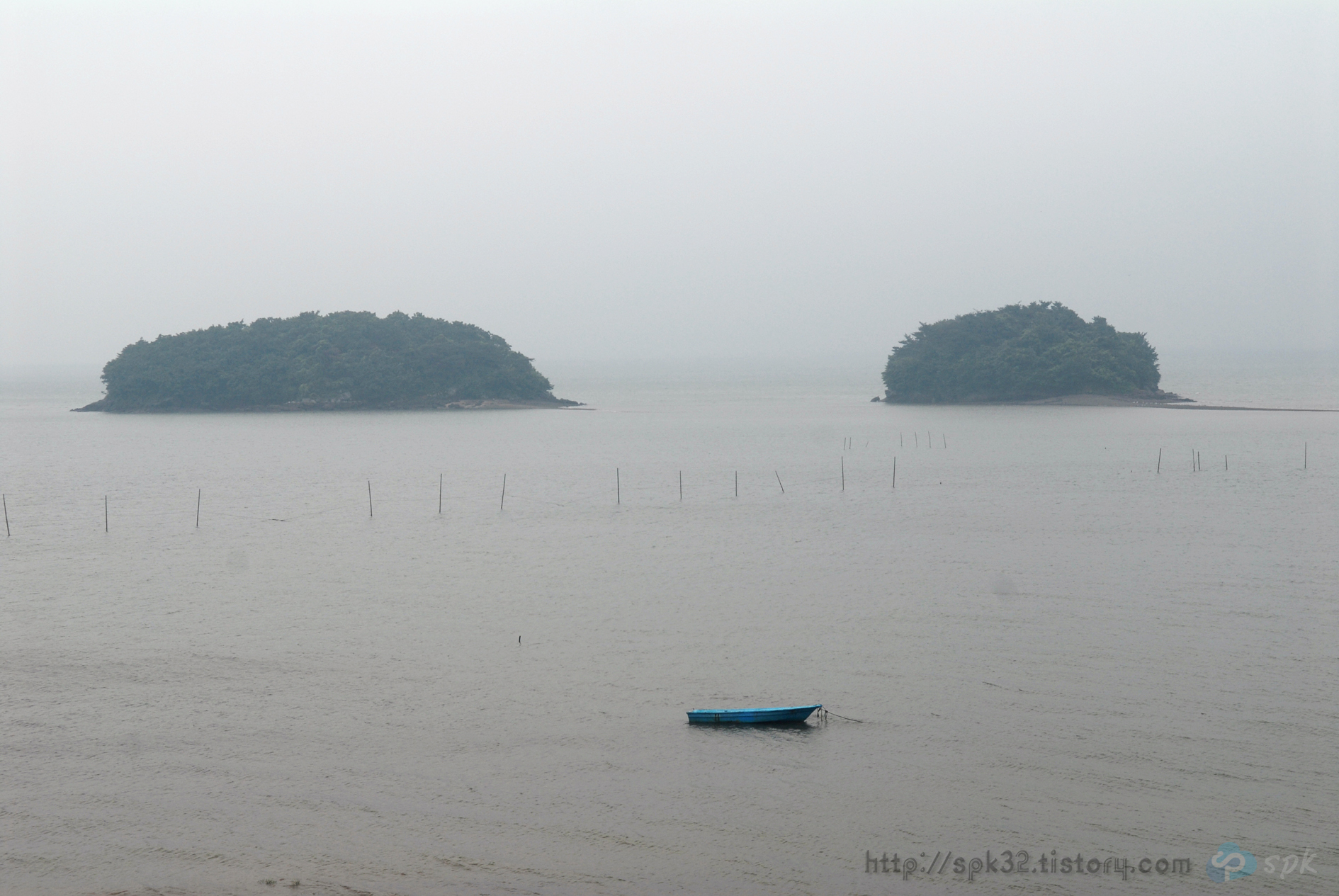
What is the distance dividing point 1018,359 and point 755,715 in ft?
276

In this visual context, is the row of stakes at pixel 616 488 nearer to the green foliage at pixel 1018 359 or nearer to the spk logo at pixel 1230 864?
the spk logo at pixel 1230 864

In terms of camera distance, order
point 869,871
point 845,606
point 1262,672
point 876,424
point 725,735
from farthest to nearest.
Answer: point 876,424, point 845,606, point 1262,672, point 725,735, point 869,871

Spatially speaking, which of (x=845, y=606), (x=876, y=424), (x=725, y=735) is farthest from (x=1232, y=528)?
(x=876, y=424)

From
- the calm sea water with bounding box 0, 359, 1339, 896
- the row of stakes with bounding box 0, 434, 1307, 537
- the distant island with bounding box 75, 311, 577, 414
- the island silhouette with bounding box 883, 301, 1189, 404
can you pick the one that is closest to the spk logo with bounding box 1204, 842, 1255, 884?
the calm sea water with bounding box 0, 359, 1339, 896

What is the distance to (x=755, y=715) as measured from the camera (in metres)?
14.1

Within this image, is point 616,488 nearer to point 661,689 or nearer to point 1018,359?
point 661,689

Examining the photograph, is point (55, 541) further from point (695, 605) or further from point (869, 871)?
point (869, 871)

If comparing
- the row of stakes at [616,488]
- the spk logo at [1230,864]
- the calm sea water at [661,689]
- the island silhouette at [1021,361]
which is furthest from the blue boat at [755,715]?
the island silhouette at [1021,361]

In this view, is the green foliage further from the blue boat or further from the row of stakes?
the blue boat

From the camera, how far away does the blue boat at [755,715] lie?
14109 mm

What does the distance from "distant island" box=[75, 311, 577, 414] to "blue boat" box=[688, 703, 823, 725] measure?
8629 cm

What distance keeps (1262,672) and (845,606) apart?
24.3 ft

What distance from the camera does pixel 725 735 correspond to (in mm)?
13914

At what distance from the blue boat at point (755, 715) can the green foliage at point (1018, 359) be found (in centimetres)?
8232
